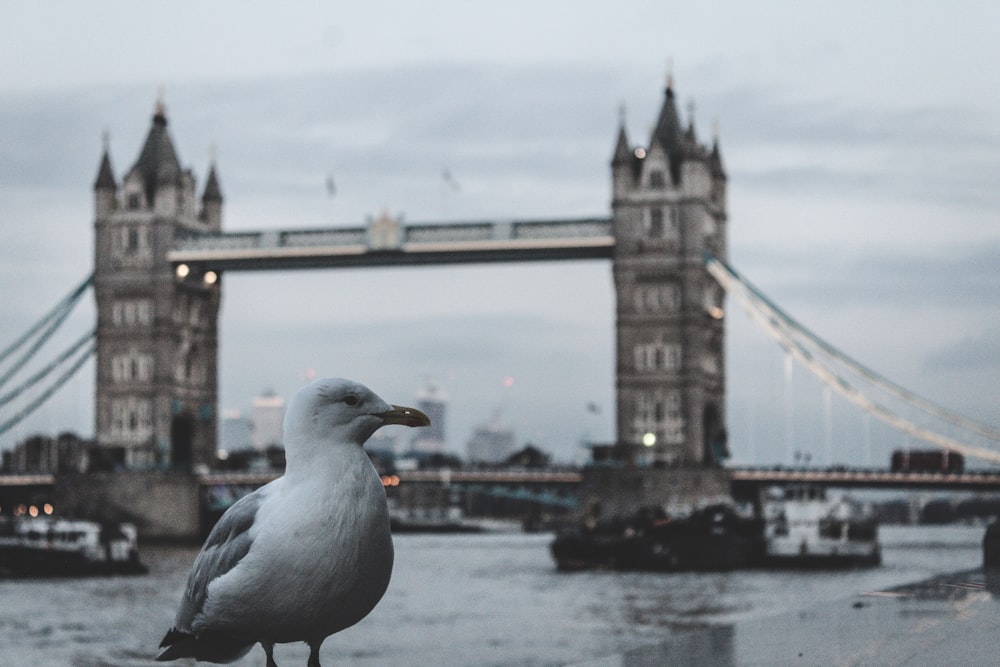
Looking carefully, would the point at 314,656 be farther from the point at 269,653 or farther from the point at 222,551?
the point at 222,551

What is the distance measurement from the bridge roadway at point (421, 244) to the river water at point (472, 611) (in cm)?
1527

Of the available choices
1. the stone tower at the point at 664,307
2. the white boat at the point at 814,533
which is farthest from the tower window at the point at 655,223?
the white boat at the point at 814,533

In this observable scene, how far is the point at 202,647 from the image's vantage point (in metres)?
5.13

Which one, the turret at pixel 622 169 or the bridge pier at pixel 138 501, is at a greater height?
the turret at pixel 622 169

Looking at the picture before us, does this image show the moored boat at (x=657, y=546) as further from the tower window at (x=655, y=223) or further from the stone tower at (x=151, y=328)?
the stone tower at (x=151, y=328)

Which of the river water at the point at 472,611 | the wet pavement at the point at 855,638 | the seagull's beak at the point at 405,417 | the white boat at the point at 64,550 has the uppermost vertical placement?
the seagull's beak at the point at 405,417

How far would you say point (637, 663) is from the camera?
21.4 feet

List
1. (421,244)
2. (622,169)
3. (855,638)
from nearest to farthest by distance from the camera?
(855,638)
(421,244)
(622,169)

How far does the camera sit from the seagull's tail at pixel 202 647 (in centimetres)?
511

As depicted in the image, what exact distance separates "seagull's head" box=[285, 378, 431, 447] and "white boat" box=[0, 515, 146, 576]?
44661 millimetres

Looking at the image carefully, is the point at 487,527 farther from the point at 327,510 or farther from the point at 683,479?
the point at 327,510

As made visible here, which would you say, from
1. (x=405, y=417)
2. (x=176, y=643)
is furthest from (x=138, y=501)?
(x=405, y=417)

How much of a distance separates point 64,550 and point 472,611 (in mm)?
19190

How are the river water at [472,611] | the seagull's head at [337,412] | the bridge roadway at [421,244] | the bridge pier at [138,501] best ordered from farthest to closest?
the bridge pier at [138,501] < the bridge roadway at [421,244] < the river water at [472,611] < the seagull's head at [337,412]
